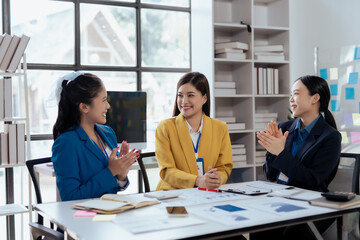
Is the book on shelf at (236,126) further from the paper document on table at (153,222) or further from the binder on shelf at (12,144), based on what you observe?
the paper document on table at (153,222)

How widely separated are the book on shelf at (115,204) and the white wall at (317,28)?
2969 mm

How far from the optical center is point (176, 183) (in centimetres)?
241

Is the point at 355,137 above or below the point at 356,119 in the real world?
below

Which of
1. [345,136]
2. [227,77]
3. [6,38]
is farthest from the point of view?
[227,77]

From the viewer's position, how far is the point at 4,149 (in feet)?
10.9

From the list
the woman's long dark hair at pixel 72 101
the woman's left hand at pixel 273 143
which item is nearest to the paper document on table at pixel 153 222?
the woman's long dark hair at pixel 72 101

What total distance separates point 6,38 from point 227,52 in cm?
206

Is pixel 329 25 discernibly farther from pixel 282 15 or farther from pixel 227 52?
pixel 227 52

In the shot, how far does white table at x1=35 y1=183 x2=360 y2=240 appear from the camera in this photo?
1.40m

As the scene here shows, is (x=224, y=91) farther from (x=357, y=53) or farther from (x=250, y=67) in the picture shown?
(x=357, y=53)

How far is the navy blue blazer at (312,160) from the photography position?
2.30 metres

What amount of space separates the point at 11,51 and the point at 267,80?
2.56 m

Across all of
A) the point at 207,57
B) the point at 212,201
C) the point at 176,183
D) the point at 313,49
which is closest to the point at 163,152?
the point at 176,183

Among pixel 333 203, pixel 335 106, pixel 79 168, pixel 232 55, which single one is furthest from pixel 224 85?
pixel 333 203
